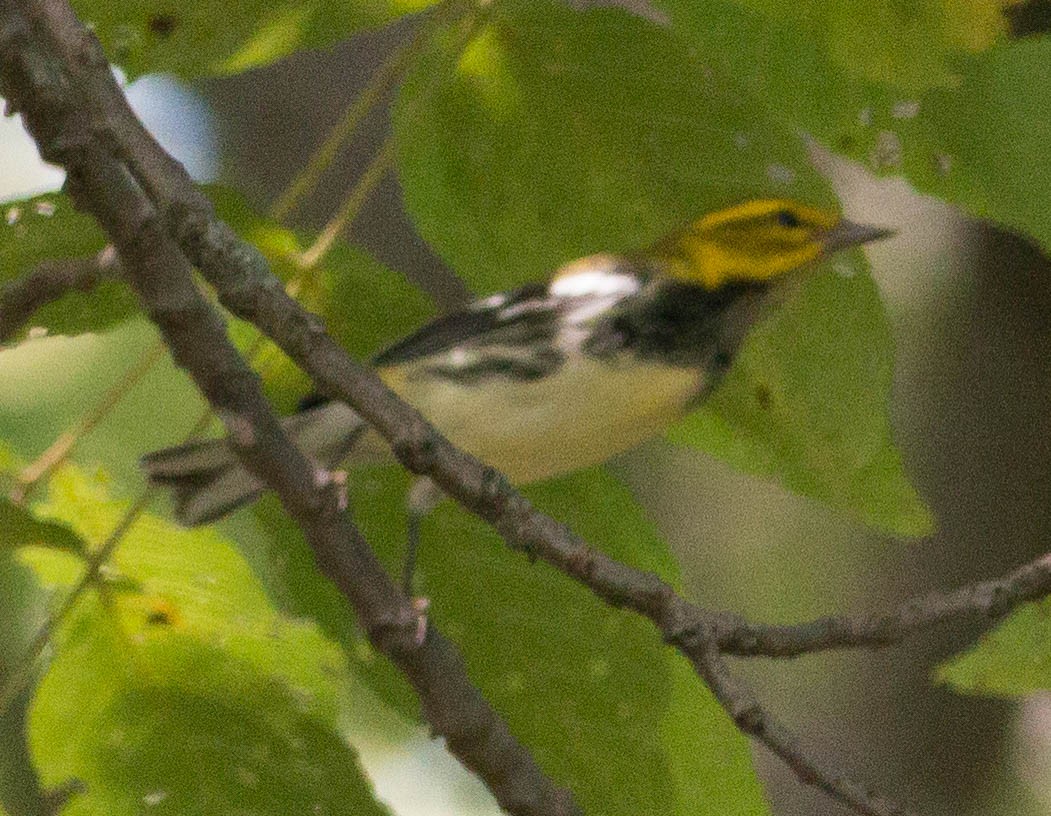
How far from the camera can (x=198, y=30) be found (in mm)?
996

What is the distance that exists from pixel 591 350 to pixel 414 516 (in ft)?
1.35

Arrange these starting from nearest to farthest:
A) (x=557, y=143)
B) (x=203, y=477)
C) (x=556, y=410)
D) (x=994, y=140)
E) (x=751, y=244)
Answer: (x=994, y=140) → (x=557, y=143) → (x=203, y=477) → (x=556, y=410) → (x=751, y=244)

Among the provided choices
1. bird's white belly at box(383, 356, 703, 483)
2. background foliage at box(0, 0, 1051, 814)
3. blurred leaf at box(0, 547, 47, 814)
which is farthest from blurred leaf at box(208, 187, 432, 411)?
blurred leaf at box(0, 547, 47, 814)

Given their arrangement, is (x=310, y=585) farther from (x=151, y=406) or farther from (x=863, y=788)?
(x=151, y=406)

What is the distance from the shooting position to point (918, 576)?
7.73 ft

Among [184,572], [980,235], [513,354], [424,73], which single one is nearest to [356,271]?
[424,73]

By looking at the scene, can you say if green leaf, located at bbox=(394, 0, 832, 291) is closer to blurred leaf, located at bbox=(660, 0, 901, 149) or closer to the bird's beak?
blurred leaf, located at bbox=(660, 0, 901, 149)

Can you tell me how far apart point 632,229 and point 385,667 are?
39 centimetres

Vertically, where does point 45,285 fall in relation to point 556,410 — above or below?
above

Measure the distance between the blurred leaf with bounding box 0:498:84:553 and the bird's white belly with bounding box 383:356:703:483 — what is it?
506 millimetres

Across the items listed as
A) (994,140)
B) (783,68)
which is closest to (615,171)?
(783,68)

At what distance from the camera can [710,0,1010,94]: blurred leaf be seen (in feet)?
2.94

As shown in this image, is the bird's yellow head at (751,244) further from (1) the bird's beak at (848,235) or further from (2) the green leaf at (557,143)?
(2) the green leaf at (557,143)

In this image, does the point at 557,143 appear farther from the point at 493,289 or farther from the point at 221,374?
the point at 221,374
